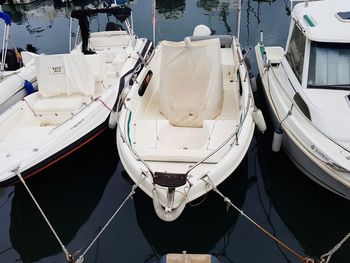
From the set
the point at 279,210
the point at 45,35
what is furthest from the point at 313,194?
the point at 45,35

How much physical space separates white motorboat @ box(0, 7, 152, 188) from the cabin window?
140 inches

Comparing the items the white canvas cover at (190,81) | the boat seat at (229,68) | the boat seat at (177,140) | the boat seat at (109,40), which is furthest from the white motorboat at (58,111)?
the boat seat at (229,68)

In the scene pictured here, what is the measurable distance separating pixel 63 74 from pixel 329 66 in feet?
16.6

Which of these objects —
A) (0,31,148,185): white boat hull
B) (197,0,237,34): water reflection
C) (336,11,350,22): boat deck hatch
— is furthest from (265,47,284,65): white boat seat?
(197,0,237,34): water reflection

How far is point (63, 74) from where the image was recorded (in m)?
7.02

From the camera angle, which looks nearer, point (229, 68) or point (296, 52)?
point (296, 52)

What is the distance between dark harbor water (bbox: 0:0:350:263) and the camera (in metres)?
4.93

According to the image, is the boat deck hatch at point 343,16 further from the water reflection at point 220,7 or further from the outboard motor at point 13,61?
the water reflection at point 220,7

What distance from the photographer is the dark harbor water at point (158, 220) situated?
194 inches

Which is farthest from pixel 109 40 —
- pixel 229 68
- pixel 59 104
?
pixel 229 68

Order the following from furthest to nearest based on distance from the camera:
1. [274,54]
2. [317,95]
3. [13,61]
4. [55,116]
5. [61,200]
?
[13,61]
[274,54]
[55,116]
[61,200]
[317,95]

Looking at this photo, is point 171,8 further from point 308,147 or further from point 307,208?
point 307,208

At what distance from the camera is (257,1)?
1711 centimetres

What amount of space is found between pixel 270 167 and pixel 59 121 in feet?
13.4
